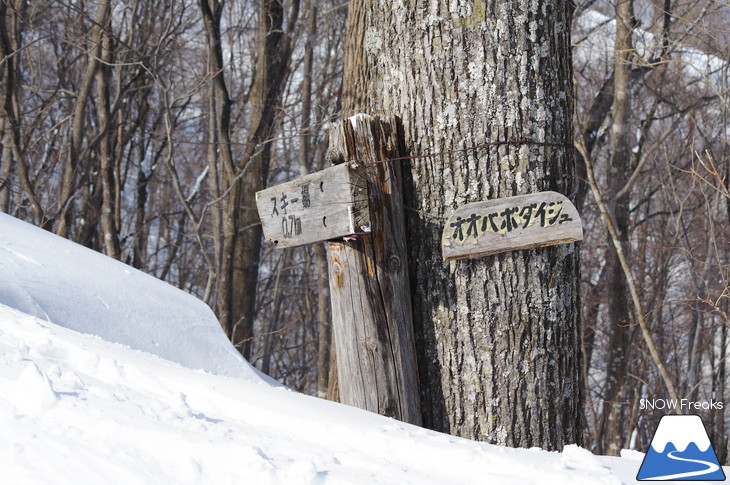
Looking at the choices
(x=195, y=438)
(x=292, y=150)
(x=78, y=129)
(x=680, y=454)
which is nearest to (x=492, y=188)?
(x=680, y=454)

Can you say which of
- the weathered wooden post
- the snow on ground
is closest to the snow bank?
the snow on ground

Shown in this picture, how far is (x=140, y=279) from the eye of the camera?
9.66ft

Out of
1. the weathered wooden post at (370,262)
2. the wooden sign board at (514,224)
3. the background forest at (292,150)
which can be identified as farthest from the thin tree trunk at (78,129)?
the wooden sign board at (514,224)

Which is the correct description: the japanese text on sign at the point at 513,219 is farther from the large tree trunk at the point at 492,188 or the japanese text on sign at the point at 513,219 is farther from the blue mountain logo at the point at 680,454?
the blue mountain logo at the point at 680,454

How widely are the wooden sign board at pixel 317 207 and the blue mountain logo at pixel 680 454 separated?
1028 millimetres

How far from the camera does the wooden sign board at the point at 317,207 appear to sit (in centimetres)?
222

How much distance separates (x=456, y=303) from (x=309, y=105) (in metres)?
6.53

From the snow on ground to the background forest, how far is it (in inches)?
40.3

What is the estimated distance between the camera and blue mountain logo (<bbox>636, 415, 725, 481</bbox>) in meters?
1.65

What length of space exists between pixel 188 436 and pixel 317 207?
101 centimetres

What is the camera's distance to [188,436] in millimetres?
1495

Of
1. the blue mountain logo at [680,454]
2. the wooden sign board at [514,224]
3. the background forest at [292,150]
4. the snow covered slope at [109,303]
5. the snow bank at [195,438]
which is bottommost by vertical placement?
the blue mountain logo at [680,454]

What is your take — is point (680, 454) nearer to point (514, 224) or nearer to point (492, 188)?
point (514, 224)

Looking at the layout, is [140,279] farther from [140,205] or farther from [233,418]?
[140,205]
